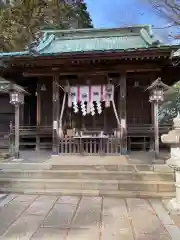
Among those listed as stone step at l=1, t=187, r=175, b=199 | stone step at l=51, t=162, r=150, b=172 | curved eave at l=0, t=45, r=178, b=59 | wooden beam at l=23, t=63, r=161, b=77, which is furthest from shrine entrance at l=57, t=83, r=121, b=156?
stone step at l=1, t=187, r=175, b=199

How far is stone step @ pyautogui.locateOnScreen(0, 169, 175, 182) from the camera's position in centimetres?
674

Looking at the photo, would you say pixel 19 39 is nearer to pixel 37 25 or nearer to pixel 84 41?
pixel 37 25

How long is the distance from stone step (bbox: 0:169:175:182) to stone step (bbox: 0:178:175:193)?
0.22m

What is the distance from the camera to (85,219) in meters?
4.67

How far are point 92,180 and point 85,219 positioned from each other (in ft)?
6.88

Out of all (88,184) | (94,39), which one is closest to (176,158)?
(88,184)

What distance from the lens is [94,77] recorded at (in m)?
10.8

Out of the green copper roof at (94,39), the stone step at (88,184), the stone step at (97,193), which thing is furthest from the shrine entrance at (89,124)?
the stone step at (97,193)

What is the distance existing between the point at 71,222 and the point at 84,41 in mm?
9890

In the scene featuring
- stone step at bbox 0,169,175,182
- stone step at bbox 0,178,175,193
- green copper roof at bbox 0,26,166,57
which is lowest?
stone step at bbox 0,178,175,193

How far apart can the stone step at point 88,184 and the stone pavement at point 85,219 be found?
1.49 feet

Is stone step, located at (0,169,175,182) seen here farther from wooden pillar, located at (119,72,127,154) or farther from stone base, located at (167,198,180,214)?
wooden pillar, located at (119,72,127,154)

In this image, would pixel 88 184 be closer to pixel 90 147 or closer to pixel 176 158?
pixel 176 158

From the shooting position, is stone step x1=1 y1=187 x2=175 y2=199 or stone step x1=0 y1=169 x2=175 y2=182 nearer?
stone step x1=1 y1=187 x2=175 y2=199
